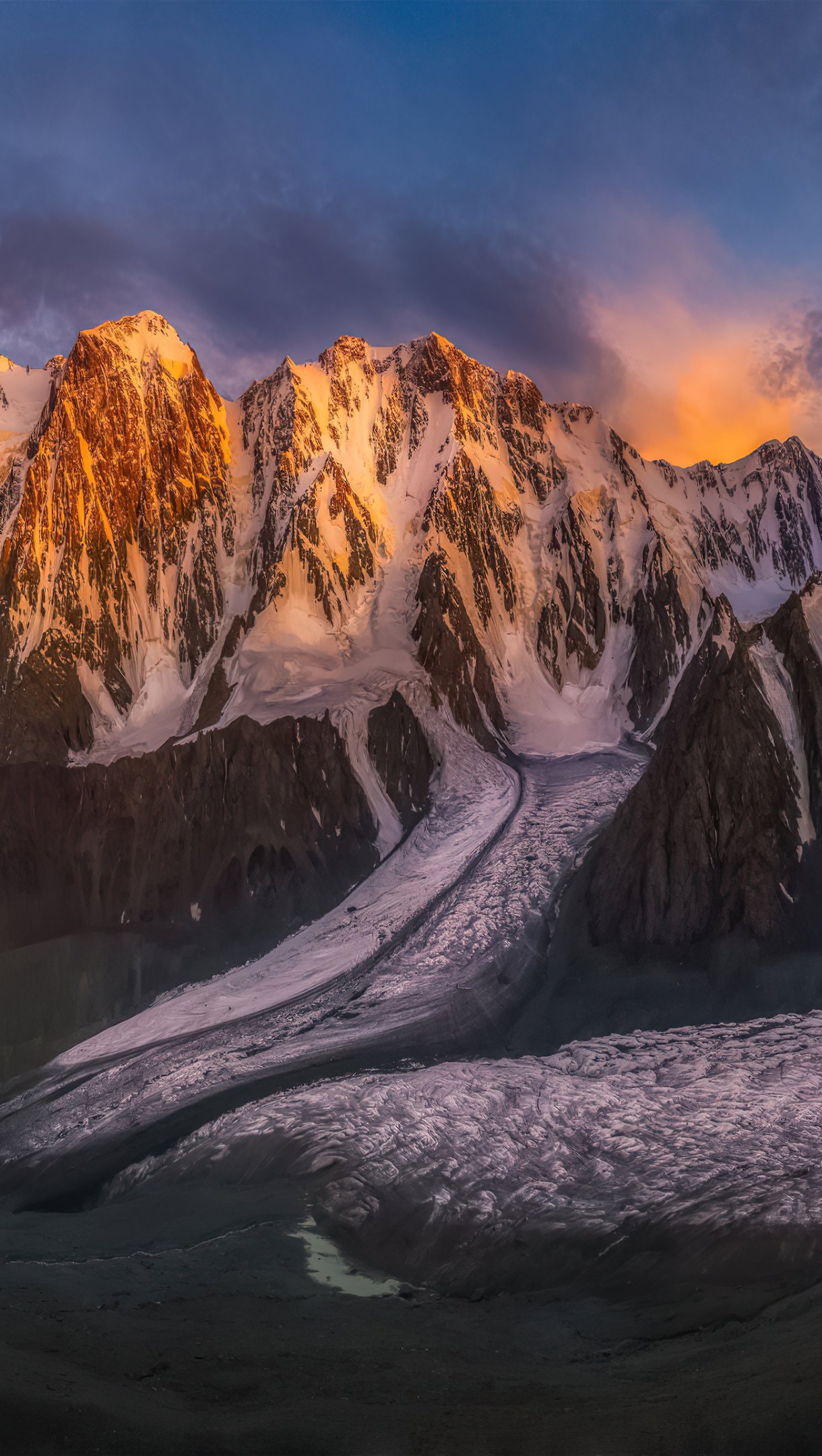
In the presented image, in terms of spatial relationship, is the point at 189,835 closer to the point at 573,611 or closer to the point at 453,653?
the point at 453,653

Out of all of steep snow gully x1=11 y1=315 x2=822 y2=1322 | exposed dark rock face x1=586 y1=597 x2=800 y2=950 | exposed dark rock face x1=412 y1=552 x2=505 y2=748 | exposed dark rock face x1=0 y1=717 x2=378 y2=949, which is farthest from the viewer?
exposed dark rock face x1=412 y1=552 x2=505 y2=748

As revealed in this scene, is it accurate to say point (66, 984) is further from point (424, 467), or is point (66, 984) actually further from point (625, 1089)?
point (424, 467)

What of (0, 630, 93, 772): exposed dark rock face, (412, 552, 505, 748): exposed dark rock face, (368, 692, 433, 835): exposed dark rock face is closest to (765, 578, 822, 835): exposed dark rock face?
(368, 692, 433, 835): exposed dark rock face

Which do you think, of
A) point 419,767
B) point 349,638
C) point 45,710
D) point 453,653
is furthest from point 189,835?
point 453,653

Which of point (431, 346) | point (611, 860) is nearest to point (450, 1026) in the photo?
point (611, 860)

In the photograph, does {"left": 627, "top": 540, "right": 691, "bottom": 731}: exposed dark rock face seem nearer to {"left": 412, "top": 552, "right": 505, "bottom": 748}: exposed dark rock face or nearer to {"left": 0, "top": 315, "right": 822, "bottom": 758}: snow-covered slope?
{"left": 0, "top": 315, "right": 822, "bottom": 758}: snow-covered slope

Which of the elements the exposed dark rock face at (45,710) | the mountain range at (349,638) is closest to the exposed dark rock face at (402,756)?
the mountain range at (349,638)
